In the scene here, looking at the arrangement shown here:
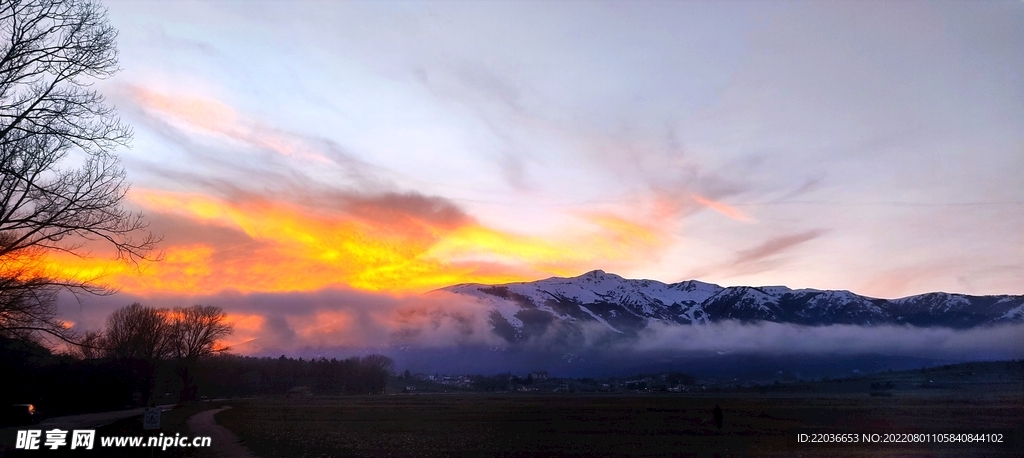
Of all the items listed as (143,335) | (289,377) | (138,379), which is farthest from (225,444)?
(289,377)

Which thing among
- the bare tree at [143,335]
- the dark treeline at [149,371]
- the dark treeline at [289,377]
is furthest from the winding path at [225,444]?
the dark treeline at [289,377]

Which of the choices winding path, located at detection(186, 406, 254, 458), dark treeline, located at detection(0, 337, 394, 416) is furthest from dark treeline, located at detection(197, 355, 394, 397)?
winding path, located at detection(186, 406, 254, 458)

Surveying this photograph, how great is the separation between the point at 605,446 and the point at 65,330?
1066 inches

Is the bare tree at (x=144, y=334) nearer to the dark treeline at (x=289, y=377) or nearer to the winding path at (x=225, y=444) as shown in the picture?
the dark treeline at (x=289, y=377)

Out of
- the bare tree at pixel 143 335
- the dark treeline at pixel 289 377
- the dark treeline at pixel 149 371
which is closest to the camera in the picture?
the dark treeline at pixel 149 371

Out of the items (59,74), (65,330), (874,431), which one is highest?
(59,74)

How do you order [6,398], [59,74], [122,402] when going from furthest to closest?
[122,402], [6,398], [59,74]

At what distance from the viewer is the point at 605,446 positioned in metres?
33.7

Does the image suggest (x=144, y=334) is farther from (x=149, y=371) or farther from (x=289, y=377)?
(x=289, y=377)

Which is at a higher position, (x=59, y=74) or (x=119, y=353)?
(x=59, y=74)

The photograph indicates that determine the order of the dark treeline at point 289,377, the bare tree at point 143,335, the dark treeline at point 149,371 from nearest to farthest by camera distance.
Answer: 1. the dark treeline at point 149,371
2. the bare tree at point 143,335
3. the dark treeline at point 289,377

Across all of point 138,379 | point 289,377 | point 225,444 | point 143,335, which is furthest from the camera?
point 289,377

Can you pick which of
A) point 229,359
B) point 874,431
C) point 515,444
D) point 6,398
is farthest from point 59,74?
point 229,359

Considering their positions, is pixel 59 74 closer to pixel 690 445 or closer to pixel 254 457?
pixel 254 457
